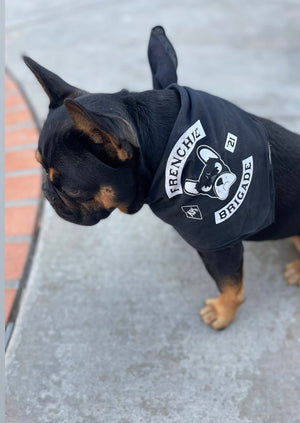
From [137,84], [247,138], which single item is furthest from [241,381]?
[137,84]

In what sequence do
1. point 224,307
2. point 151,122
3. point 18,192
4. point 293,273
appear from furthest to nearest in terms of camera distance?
point 18,192, point 293,273, point 224,307, point 151,122

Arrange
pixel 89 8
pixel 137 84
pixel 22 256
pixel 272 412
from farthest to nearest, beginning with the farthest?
pixel 89 8 < pixel 137 84 < pixel 22 256 < pixel 272 412

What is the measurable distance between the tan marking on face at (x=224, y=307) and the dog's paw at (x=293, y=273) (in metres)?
0.35

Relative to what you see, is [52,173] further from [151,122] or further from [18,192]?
[18,192]

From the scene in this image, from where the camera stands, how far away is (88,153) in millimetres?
1693

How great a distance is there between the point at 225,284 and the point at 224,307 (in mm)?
160

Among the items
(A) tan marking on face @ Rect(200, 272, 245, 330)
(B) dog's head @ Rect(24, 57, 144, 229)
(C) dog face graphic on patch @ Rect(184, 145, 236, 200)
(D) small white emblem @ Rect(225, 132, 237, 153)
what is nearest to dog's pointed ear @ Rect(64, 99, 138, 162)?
(B) dog's head @ Rect(24, 57, 144, 229)


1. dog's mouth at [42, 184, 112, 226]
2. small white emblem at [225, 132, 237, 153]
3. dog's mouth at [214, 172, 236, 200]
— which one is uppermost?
small white emblem at [225, 132, 237, 153]

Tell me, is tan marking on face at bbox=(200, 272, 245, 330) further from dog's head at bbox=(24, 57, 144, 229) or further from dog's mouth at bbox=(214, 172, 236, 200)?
dog's head at bbox=(24, 57, 144, 229)

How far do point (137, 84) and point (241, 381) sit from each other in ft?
8.84

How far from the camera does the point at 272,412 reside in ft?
6.53

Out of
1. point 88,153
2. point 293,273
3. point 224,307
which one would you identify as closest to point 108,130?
point 88,153

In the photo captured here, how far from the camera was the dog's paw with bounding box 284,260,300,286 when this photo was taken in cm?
252

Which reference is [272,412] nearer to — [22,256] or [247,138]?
[247,138]
